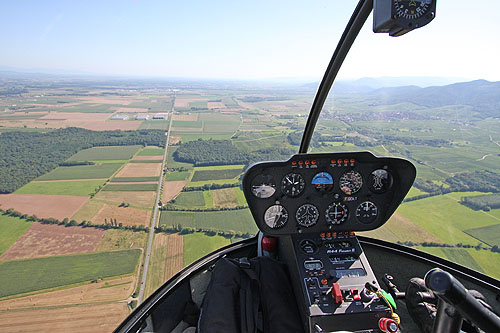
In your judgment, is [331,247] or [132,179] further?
[132,179]

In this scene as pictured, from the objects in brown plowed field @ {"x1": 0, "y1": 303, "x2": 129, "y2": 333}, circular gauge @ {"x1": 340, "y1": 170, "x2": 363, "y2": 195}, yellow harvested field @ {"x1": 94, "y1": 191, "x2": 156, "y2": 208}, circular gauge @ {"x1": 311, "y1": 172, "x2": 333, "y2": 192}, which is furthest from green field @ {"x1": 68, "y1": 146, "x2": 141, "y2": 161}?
circular gauge @ {"x1": 340, "y1": 170, "x2": 363, "y2": 195}

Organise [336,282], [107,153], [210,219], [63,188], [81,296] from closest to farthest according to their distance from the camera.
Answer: [336,282] → [81,296] → [210,219] → [63,188] → [107,153]

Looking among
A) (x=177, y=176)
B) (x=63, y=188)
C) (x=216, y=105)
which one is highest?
(x=216, y=105)

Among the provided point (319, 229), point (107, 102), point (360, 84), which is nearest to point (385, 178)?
point (319, 229)

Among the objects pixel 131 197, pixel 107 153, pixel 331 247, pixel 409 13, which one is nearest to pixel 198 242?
pixel 331 247

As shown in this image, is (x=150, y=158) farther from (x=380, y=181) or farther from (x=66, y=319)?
(x=380, y=181)

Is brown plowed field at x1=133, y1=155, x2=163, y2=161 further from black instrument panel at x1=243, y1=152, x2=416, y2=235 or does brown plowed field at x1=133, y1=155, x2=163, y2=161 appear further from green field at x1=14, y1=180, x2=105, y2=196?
black instrument panel at x1=243, y1=152, x2=416, y2=235

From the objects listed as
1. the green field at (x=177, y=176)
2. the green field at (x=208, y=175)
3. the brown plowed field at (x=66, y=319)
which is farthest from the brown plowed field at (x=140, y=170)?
the brown plowed field at (x=66, y=319)
